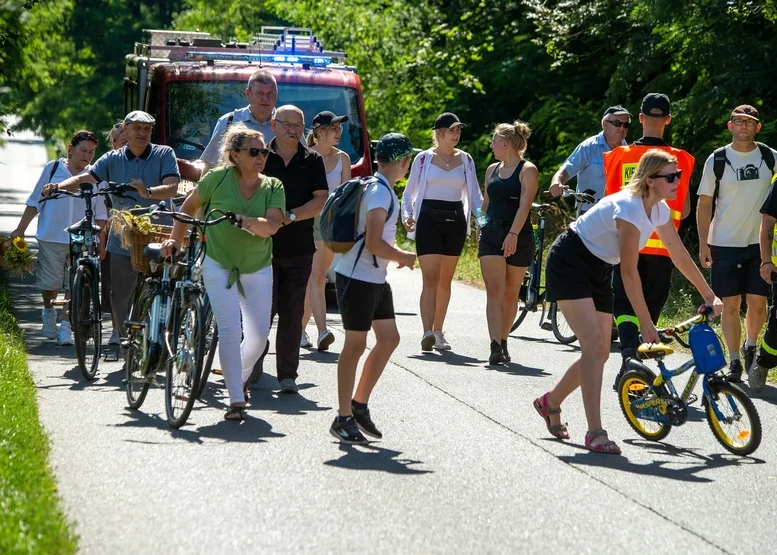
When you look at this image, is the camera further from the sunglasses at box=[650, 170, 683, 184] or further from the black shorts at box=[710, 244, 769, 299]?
the sunglasses at box=[650, 170, 683, 184]

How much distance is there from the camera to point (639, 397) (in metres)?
7.99

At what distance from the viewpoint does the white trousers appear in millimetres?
7852

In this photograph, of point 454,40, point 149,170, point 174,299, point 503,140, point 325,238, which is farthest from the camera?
point 454,40

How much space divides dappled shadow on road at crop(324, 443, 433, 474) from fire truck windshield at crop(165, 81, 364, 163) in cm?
770

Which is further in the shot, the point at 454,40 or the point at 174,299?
the point at 454,40

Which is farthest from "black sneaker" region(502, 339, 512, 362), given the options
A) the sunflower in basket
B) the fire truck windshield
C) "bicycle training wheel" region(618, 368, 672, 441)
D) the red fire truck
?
the fire truck windshield

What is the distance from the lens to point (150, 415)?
8242mm

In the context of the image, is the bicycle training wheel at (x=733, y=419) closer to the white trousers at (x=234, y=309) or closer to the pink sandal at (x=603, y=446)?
the pink sandal at (x=603, y=446)

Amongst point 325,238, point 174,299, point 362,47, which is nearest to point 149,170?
point 174,299

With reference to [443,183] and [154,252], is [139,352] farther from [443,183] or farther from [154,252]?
[443,183]

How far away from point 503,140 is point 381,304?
3.84 metres

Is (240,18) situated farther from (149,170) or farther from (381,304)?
(381,304)

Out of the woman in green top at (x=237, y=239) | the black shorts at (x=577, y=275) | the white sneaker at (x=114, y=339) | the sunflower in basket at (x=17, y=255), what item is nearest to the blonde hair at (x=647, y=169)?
the black shorts at (x=577, y=275)

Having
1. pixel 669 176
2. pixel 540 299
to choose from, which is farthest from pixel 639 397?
pixel 540 299
